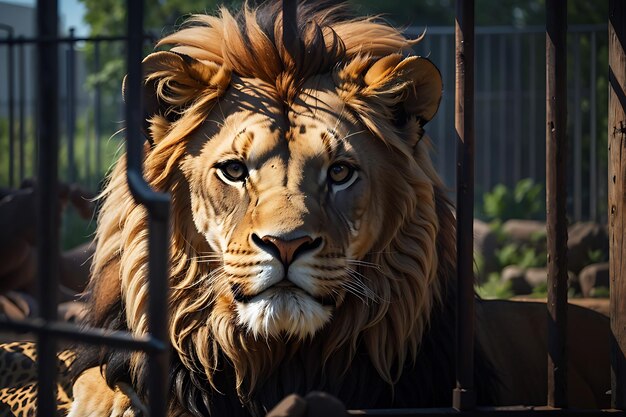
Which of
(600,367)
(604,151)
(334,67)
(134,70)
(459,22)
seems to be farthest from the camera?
(604,151)

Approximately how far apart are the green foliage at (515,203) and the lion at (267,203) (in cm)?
745

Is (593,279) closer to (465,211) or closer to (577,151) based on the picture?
(577,151)

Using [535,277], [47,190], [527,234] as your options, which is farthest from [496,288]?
[47,190]

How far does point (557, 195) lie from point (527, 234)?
21.1ft

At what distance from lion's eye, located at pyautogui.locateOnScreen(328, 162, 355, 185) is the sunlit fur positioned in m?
0.04

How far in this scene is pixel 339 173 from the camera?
264 cm

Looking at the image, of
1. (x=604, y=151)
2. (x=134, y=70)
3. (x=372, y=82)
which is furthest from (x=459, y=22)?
(x=604, y=151)

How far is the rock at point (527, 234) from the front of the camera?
28.6ft

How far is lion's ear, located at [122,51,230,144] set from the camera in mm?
2682

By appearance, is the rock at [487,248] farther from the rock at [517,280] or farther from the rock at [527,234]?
the rock at [517,280]

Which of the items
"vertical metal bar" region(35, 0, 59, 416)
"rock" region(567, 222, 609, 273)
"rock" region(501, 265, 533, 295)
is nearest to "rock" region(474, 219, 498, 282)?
"rock" region(501, 265, 533, 295)

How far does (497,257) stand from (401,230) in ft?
19.4

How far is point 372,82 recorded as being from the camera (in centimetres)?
274

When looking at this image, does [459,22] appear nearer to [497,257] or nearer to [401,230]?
[401,230]
